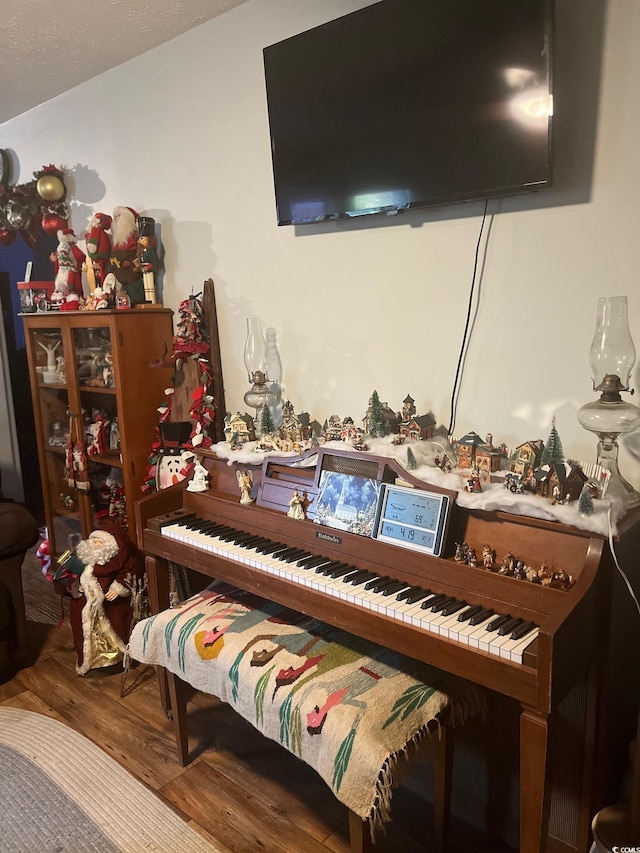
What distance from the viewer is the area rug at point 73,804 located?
170 cm

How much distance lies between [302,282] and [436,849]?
66.3 inches

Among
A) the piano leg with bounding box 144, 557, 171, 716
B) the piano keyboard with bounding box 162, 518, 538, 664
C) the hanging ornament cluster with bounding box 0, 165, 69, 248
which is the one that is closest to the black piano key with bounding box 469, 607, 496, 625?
the piano keyboard with bounding box 162, 518, 538, 664

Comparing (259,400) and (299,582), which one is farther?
(259,400)

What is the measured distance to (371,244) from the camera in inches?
75.4

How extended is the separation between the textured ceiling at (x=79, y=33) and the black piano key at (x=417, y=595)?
75.6 inches

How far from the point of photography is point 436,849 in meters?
1.68

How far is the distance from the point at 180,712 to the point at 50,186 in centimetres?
246

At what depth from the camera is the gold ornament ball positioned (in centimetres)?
305

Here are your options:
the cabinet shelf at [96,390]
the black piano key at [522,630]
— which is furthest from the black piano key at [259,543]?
the cabinet shelf at [96,390]

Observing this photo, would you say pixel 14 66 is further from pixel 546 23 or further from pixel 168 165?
pixel 546 23

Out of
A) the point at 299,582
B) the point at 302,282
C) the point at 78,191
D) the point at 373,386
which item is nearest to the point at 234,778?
the point at 299,582

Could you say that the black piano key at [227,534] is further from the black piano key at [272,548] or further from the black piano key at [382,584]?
the black piano key at [382,584]

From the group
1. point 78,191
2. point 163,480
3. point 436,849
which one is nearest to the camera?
point 436,849

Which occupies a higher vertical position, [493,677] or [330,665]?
[493,677]
